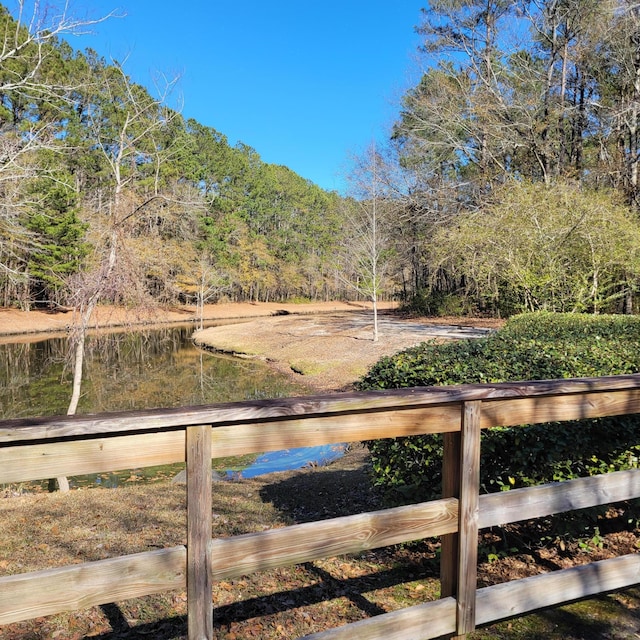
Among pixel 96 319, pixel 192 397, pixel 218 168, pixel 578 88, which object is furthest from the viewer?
pixel 218 168

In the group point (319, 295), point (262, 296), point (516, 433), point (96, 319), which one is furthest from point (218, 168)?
point (516, 433)

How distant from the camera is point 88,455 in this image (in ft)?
5.16

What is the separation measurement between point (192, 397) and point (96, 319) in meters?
6.09

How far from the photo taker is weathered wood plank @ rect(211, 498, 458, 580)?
1.76 m

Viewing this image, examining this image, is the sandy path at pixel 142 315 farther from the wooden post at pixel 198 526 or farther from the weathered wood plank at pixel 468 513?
the weathered wood plank at pixel 468 513

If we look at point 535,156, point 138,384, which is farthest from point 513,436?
point 535,156

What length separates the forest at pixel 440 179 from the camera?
10.7m

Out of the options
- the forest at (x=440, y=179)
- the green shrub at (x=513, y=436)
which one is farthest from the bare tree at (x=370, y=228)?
the green shrub at (x=513, y=436)

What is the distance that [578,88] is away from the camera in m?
27.0

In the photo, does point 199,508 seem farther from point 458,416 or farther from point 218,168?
point 218,168

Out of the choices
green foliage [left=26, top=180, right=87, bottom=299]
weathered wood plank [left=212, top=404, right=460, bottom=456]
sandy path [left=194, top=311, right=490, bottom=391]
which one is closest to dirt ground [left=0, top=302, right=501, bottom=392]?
sandy path [left=194, top=311, right=490, bottom=391]

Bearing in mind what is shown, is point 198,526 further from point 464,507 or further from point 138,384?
point 138,384

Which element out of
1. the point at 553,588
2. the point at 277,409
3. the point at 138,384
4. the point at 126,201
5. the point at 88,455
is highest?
the point at 126,201

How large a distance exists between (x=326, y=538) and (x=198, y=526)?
19.1 inches
